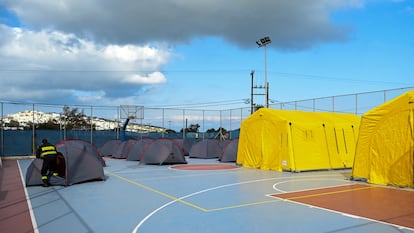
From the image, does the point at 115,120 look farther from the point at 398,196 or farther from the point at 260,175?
the point at 398,196

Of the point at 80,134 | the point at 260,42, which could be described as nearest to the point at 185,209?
the point at 80,134

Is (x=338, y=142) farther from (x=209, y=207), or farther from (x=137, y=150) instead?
(x=137, y=150)

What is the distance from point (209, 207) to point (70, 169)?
19.9ft

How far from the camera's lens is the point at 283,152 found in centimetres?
1609

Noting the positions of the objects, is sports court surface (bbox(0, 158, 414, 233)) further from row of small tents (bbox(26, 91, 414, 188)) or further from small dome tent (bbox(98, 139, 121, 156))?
small dome tent (bbox(98, 139, 121, 156))

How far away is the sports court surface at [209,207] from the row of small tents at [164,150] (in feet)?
22.7

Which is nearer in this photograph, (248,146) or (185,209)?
(185,209)

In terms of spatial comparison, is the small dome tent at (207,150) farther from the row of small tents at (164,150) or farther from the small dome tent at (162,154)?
the small dome tent at (162,154)

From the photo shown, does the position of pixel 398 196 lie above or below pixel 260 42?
below

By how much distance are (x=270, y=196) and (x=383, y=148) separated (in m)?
4.69

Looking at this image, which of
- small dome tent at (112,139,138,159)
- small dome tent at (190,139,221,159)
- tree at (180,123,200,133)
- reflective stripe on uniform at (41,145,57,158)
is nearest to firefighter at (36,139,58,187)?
reflective stripe on uniform at (41,145,57,158)

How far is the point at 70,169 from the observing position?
1213cm

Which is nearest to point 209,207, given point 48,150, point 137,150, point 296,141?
point 48,150

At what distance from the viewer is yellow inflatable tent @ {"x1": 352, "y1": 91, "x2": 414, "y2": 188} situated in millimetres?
11016
